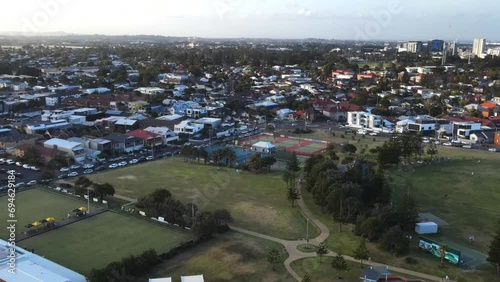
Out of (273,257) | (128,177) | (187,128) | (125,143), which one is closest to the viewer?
(273,257)

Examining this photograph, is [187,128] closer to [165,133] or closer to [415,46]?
[165,133]

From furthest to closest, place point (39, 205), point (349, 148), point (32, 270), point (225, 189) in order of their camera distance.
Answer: point (349, 148)
point (225, 189)
point (39, 205)
point (32, 270)

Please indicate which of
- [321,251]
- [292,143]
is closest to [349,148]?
[292,143]

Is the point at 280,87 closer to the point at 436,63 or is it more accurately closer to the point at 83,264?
the point at 436,63

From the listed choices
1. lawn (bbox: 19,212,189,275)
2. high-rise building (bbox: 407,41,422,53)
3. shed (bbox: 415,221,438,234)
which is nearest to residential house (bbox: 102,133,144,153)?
lawn (bbox: 19,212,189,275)

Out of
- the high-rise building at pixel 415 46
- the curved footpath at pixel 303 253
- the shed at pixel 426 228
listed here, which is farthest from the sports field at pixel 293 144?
the high-rise building at pixel 415 46

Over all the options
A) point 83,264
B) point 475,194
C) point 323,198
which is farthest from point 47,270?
point 475,194
